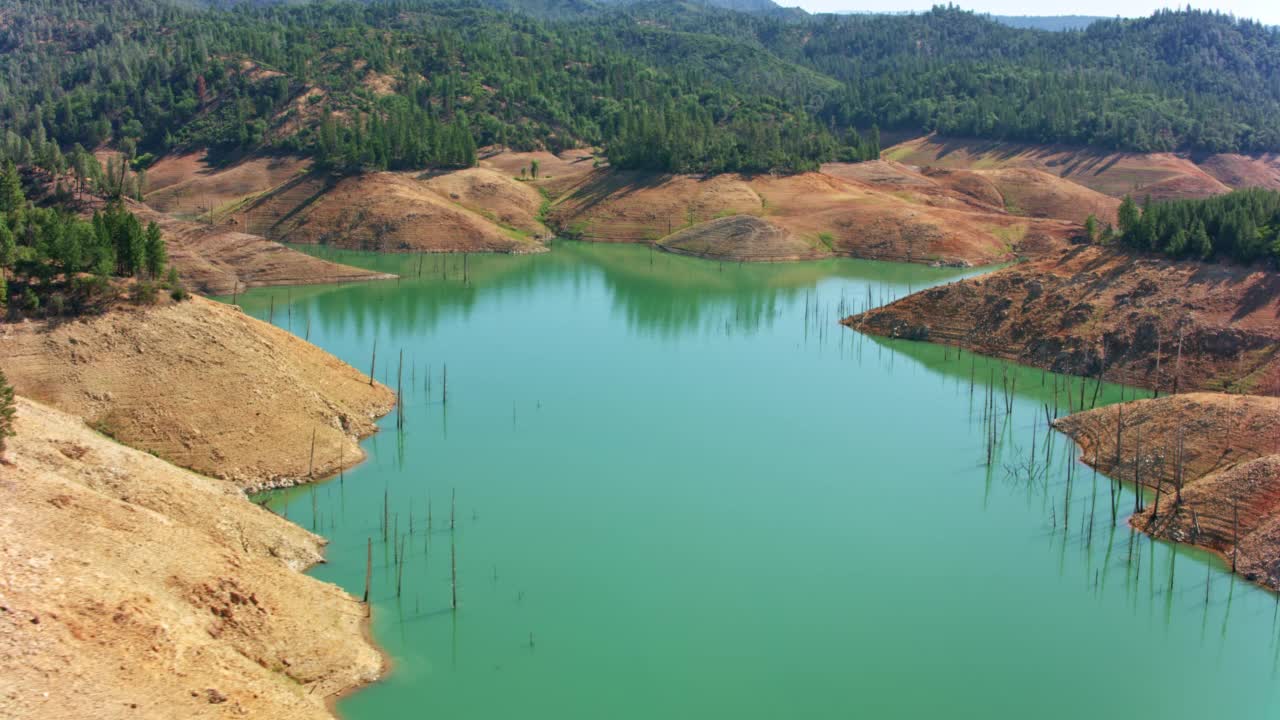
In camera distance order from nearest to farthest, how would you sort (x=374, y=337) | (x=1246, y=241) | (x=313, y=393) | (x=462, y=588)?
(x=462, y=588)
(x=313, y=393)
(x=1246, y=241)
(x=374, y=337)

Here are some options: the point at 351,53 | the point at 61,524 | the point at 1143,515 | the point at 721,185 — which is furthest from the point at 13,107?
the point at 1143,515

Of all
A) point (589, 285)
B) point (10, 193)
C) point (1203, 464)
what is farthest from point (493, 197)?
point (1203, 464)

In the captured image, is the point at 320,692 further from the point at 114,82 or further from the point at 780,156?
the point at 114,82

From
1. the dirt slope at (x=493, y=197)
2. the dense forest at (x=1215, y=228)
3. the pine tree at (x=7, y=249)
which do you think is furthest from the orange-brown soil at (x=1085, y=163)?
the pine tree at (x=7, y=249)

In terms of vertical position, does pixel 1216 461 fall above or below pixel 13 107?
below

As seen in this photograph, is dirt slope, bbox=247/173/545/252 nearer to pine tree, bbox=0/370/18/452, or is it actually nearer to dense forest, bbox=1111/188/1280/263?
dense forest, bbox=1111/188/1280/263

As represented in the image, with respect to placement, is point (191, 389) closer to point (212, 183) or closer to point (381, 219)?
point (381, 219)
